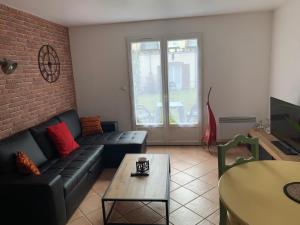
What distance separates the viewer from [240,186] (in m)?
1.69

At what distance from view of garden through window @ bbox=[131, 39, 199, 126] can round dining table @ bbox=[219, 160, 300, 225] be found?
2638 mm

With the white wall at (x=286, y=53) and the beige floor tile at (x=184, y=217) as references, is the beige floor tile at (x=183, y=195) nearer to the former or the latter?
the beige floor tile at (x=184, y=217)

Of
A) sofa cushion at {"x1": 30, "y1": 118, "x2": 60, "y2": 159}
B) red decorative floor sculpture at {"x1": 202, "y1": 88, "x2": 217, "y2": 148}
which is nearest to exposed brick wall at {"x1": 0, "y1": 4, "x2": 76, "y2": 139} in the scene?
sofa cushion at {"x1": 30, "y1": 118, "x2": 60, "y2": 159}

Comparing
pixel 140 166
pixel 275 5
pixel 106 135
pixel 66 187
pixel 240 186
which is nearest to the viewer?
pixel 240 186

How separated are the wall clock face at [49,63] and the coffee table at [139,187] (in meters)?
2.04

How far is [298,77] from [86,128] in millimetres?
3371

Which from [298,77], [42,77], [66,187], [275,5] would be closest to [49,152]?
[66,187]

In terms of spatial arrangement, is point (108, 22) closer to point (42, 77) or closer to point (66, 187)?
point (42, 77)

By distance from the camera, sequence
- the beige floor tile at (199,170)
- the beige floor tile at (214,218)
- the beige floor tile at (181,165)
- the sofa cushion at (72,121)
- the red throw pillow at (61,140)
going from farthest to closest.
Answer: the sofa cushion at (72,121) → the beige floor tile at (181,165) → the beige floor tile at (199,170) → the red throw pillow at (61,140) → the beige floor tile at (214,218)

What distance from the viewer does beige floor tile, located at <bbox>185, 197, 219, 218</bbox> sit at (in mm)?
2590

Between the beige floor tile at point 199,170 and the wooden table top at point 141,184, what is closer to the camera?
the wooden table top at point 141,184

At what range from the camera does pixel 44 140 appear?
3.28 m

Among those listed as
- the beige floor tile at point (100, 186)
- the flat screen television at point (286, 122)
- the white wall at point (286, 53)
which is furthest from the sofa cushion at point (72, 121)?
the white wall at point (286, 53)

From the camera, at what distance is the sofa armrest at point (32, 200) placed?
225 cm
